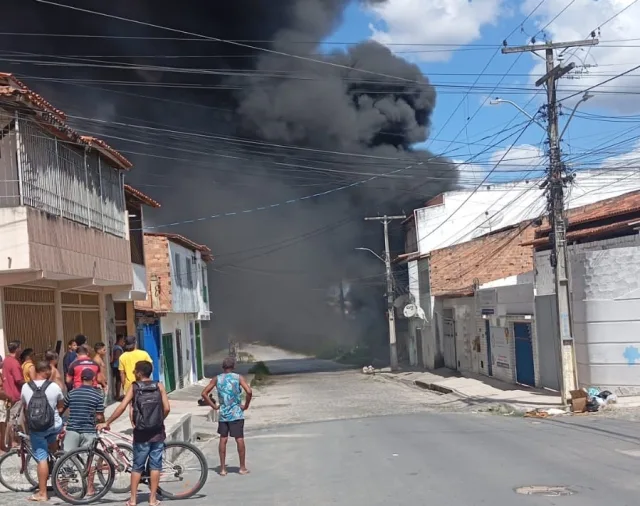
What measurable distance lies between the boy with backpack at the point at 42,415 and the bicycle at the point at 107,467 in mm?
256

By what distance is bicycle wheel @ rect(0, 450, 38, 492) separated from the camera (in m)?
7.75

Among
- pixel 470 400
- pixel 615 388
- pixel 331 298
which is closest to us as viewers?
pixel 615 388

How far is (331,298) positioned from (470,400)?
26496mm

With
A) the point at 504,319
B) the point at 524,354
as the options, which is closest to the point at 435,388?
the point at 504,319

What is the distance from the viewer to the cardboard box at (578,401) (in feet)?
49.2

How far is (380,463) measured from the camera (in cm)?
884

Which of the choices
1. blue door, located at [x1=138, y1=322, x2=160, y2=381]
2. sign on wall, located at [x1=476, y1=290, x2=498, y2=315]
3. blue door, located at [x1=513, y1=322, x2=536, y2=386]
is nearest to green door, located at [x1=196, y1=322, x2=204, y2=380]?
blue door, located at [x1=138, y1=322, x2=160, y2=381]

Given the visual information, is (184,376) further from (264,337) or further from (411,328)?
(264,337)

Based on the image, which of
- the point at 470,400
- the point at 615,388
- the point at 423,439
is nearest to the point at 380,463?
the point at 423,439

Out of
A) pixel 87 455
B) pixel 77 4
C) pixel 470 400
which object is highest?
pixel 77 4

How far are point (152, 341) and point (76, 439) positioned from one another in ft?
55.7

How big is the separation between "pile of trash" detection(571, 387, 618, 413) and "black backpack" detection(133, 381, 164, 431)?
10.4m

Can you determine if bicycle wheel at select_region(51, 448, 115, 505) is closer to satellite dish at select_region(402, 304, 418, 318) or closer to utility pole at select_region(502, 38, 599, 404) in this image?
utility pole at select_region(502, 38, 599, 404)

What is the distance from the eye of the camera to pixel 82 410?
24.2 ft
